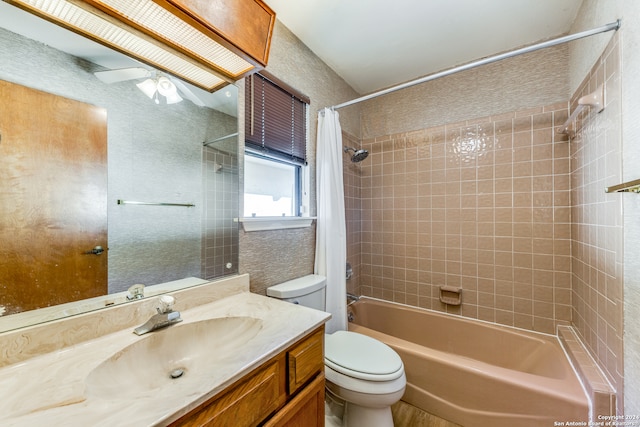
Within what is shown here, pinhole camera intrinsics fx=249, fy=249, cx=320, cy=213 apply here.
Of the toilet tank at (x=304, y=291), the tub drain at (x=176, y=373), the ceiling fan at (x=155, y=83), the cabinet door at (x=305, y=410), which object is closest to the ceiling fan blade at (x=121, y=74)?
the ceiling fan at (x=155, y=83)

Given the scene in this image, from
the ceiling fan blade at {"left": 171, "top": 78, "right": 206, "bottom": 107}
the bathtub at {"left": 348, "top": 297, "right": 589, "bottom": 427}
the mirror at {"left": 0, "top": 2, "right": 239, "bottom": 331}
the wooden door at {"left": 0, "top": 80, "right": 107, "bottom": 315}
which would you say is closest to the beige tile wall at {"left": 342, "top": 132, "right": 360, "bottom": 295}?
the bathtub at {"left": 348, "top": 297, "right": 589, "bottom": 427}

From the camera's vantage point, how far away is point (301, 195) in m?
1.80

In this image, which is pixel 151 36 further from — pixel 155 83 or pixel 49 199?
pixel 49 199

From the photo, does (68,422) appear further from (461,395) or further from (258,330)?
(461,395)

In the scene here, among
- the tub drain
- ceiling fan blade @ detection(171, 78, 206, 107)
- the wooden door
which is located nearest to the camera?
the wooden door

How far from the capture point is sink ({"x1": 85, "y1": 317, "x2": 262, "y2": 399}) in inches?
24.4

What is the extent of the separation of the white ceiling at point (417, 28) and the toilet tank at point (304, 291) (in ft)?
5.28

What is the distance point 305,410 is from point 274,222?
3.05 feet

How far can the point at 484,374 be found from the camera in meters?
1.32

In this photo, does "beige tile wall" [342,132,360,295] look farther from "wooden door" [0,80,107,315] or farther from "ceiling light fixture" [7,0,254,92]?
"wooden door" [0,80,107,315]

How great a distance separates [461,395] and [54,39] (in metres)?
2.35

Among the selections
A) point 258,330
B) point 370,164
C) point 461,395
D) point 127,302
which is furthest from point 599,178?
point 127,302

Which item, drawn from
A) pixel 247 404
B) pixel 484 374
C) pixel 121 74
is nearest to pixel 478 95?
pixel 484 374

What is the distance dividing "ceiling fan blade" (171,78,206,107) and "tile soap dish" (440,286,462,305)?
6.87 feet
